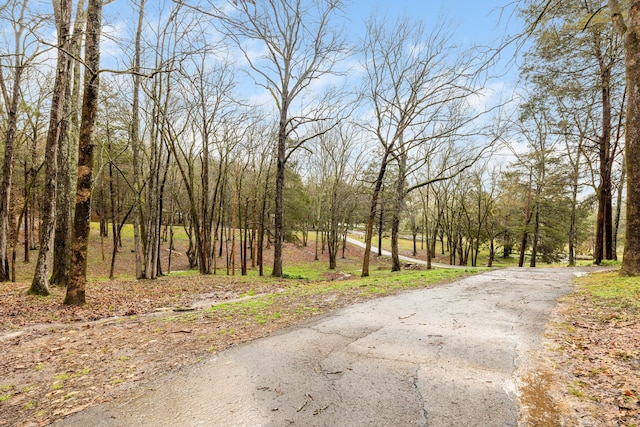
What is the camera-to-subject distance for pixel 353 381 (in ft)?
9.63

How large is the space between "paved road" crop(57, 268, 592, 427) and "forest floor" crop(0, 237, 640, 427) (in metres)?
0.39

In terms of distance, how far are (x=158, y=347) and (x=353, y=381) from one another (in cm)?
284

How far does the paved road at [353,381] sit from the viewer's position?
2.42 m

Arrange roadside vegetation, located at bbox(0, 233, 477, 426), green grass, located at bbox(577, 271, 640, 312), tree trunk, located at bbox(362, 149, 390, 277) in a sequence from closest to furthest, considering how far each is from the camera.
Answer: roadside vegetation, located at bbox(0, 233, 477, 426), green grass, located at bbox(577, 271, 640, 312), tree trunk, located at bbox(362, 149, 390, 277)

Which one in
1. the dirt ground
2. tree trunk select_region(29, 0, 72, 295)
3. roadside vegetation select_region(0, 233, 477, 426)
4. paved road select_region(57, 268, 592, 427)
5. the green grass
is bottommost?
roadside vegetation select_region(0, 233, 477, 426)

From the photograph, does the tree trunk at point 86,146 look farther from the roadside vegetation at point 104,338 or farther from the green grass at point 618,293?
the green grass at point 618,293

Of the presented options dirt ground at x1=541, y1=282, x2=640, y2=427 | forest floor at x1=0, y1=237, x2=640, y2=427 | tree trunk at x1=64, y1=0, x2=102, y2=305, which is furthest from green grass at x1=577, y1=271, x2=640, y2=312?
tree trunk at x1=64, y1=0, x2=102, y2=305

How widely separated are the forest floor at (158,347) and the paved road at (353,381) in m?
0.39

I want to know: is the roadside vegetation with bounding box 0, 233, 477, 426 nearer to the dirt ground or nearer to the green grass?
the dirt ground

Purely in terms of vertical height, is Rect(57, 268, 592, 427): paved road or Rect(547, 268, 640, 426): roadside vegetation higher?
Rect(547, 268, 640, 426): roadside vegetation

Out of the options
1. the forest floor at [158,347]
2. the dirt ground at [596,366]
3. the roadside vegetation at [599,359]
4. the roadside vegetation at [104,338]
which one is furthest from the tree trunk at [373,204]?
the dirt ground at [596,366]

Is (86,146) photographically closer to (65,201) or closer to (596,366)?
(65,201)

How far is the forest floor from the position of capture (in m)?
2.76

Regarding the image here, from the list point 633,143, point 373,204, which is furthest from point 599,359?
point 373,204
